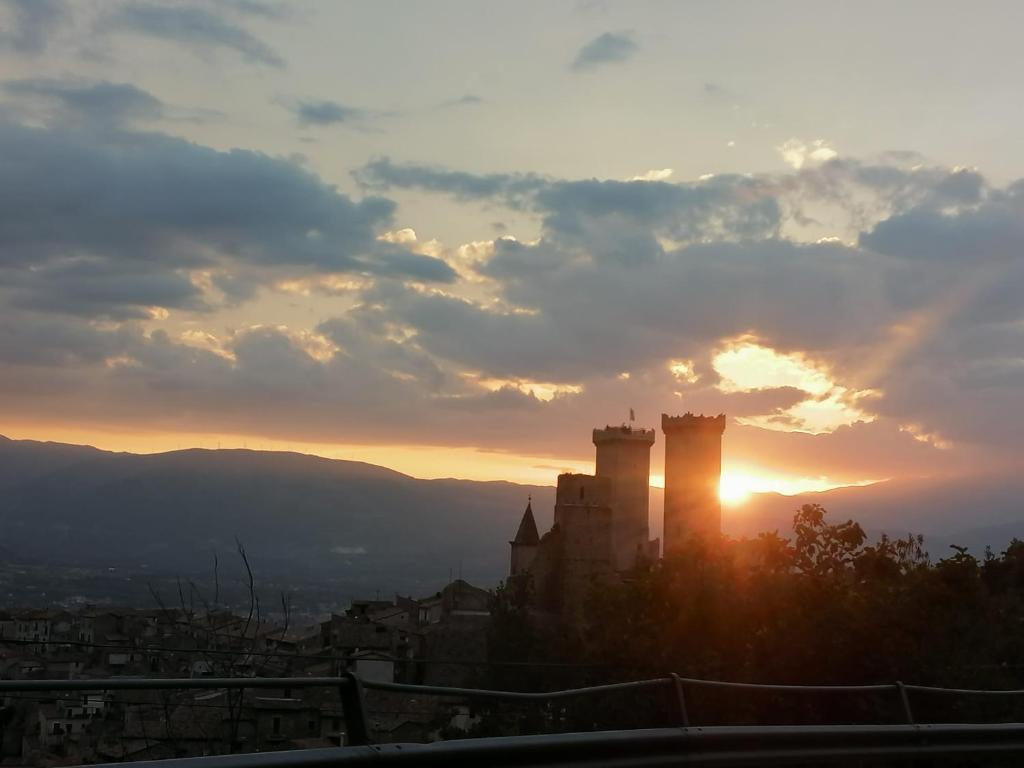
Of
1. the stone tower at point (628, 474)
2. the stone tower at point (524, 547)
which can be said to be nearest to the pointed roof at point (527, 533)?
the stone tower at point (524, 547)

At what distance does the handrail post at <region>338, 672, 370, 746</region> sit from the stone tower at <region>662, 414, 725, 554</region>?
7793 cm

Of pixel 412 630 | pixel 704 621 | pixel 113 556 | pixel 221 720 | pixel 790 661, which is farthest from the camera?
pixel 113 556

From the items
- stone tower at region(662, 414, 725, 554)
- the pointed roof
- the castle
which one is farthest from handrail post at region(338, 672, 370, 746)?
stone tower at region(662, 414, 725, 554)

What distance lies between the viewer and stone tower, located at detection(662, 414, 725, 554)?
272ft

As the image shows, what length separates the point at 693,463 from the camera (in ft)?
274

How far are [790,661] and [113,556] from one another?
14047 centimetres

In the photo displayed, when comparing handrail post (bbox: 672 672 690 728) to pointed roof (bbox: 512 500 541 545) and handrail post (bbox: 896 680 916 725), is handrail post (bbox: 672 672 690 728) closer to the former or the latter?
handrail post (bbox: 896 680 916 725)

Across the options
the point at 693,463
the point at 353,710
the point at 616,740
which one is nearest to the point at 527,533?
the point at 693,463

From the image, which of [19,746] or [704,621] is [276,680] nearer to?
[19,746]

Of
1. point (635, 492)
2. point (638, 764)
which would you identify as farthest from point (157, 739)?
point (635, 492)

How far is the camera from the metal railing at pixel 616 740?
482 centimetres

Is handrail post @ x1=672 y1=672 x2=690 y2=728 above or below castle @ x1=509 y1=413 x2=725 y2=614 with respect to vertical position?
below

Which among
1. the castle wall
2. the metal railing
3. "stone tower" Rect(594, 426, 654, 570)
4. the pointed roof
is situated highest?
"stone tower" Rect(594, 426, 654, 570)

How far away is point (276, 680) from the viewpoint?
5.04 meters
